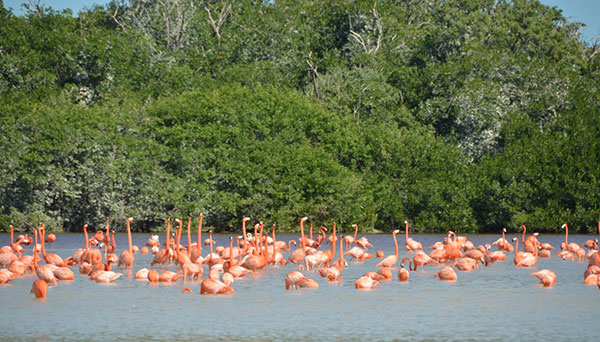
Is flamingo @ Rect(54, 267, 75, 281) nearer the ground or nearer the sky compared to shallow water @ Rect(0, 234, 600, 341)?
nearer the sky

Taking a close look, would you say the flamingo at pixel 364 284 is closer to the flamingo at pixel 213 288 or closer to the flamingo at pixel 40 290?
the flamingo at pixel 213 288

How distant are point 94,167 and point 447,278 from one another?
22808 millimetres

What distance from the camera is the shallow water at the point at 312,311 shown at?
43.4 ft

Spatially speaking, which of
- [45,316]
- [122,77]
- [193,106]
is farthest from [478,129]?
[45,316]

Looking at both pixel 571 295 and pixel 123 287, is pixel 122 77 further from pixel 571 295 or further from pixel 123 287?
pixel 571 295

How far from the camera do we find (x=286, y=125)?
4316 centimetres

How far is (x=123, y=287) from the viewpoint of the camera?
1892 centimetres

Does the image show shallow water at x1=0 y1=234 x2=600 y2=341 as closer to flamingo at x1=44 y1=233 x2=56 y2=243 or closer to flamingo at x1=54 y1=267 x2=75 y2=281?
flamingo at x1=54 y1=267 x2=75 y2=281

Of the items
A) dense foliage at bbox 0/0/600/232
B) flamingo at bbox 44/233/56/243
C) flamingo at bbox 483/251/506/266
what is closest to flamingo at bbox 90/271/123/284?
flamingo at bbox 483/251/506/266

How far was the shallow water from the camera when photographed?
13.2 meters

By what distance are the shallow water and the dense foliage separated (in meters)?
19.0

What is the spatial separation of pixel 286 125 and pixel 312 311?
1103 inches

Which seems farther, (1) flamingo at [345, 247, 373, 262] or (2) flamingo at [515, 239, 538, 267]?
(1) flamingo at [345, 247, 373, 262]

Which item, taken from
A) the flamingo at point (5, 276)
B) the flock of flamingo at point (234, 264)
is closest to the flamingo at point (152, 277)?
the flock of flamingo at point (234, 264)
